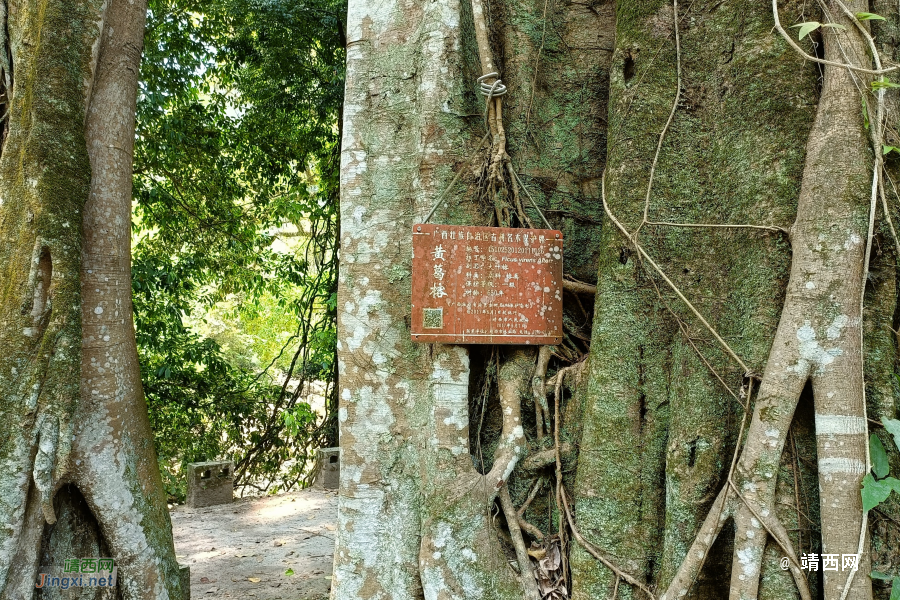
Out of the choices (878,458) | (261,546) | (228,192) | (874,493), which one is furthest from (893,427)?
(228,192)

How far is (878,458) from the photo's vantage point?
2.14 meters

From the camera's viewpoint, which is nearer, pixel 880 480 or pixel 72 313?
pixel 880 480

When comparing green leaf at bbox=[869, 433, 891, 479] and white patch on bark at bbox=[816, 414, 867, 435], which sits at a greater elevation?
white patch on bark at bbox=[816, 414, 867, 435]

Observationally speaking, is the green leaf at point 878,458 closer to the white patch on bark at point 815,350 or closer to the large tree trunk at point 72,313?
the white patch on bark at point 815,350

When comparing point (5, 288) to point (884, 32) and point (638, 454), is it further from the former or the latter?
point (884, 32)

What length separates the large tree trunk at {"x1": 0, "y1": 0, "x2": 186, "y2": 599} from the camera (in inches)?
112

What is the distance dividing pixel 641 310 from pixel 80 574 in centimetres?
295

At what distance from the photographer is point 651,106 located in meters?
2.79

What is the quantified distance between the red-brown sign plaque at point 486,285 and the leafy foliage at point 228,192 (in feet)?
14.7

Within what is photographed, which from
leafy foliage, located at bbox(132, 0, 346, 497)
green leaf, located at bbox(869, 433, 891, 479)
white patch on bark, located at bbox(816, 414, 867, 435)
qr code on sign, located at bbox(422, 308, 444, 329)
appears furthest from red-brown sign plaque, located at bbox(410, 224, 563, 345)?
leafy foliage, located at bbox(132, 0, 346, 497)

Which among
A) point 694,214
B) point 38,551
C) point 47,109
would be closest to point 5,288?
point 47,109

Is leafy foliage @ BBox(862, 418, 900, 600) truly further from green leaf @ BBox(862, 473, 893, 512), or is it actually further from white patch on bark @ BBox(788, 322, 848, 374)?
white patch on bark @ BBox(788, 322, 848, 374)

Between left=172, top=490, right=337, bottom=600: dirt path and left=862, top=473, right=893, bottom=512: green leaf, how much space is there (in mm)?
3490

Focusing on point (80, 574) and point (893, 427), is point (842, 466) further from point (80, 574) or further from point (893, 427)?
point (80, 574)
